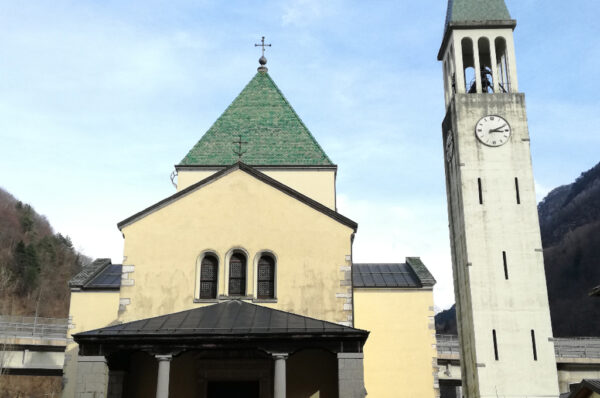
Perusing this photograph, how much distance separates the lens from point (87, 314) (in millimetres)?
22047

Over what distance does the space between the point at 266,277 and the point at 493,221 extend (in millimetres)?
7906

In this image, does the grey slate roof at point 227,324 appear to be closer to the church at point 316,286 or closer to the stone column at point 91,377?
the church at point 316,286

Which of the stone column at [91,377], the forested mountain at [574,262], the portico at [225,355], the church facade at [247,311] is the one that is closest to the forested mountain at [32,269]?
the church facade at [247,311]

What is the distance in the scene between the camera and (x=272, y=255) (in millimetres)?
18578

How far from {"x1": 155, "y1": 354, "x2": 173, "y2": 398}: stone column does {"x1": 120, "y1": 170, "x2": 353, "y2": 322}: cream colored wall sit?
7.71ft

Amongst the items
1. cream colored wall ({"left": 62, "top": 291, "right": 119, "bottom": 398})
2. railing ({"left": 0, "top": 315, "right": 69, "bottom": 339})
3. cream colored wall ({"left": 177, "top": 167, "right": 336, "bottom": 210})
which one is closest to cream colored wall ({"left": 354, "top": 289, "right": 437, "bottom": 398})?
cream colored wall ({"left": 177, "top": 167, "right": 336, "bottom": 210})

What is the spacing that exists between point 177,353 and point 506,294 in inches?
419

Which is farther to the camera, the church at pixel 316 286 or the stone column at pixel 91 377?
the church at pixel 316 286

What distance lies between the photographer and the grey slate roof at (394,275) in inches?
856

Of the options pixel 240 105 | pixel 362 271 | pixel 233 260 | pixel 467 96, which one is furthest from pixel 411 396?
pixel 240 105

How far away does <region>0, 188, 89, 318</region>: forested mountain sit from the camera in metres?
61.8

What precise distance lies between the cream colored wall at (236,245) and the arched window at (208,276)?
0.82 ft

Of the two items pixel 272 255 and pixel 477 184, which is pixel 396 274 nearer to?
pixel 477 184

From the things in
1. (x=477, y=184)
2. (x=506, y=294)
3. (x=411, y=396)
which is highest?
(x=477, y=184)
